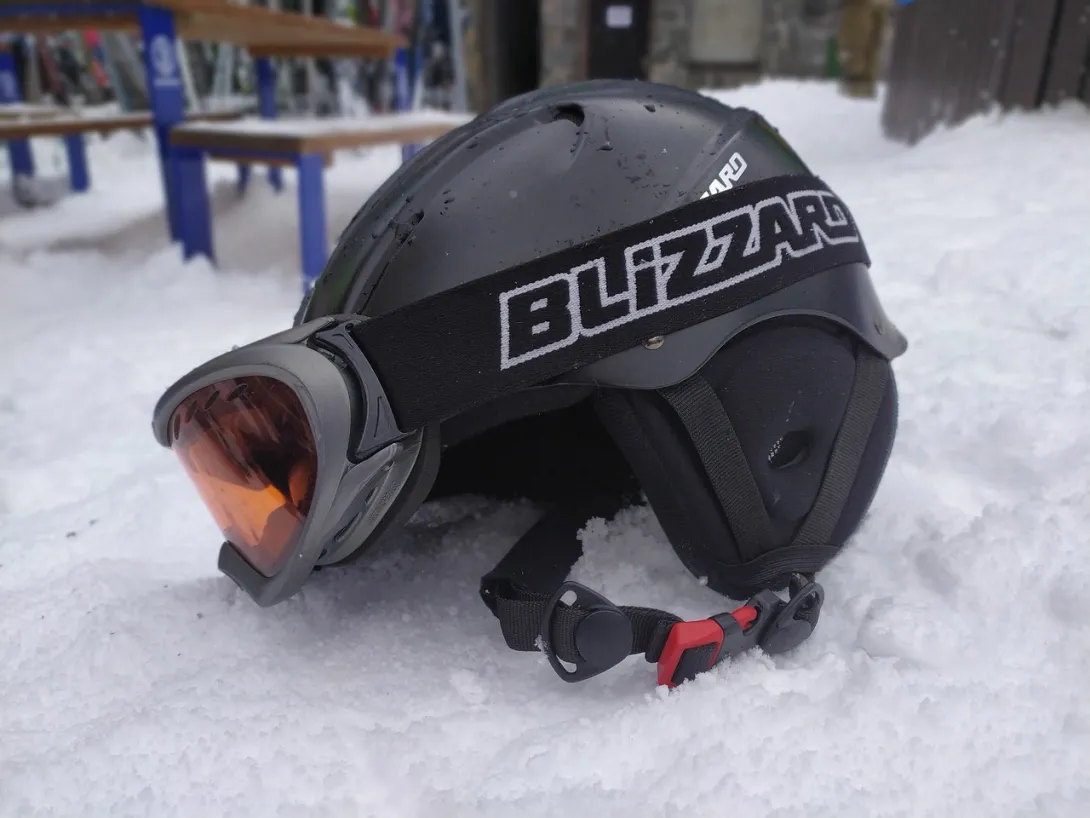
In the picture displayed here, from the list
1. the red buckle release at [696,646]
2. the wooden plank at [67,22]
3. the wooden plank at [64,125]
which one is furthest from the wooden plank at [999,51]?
the wooden plank at [64,125]

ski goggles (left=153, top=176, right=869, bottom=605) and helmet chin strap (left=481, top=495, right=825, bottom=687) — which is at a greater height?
→ ski goggles (left=153, top=176, right=869, bottom=605)

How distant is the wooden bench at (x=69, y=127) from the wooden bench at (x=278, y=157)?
1015 millimetres

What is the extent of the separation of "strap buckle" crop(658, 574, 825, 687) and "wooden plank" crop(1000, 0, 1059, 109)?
10.3 ft

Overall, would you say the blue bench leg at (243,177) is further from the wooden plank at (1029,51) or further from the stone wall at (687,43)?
the stone wall at (687,43)

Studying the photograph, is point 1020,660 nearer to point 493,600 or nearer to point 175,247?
point 493,600

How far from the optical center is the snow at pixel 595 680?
2.64ft

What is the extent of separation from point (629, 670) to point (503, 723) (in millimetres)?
178

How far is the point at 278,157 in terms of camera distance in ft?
10.7

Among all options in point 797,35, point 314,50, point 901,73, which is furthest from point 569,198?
point 797,35

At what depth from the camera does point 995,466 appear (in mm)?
1399

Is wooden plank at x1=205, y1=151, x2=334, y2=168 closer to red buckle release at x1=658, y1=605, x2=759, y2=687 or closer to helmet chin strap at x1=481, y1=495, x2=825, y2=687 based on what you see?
helmet chin strap at x1=481, y1=495, x2=825, y2=687

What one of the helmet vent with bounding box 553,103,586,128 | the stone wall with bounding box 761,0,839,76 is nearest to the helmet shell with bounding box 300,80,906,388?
the helmet vent with bounding box 553,103,586,128

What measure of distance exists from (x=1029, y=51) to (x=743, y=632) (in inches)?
129

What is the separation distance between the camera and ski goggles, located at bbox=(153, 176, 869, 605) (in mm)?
908
